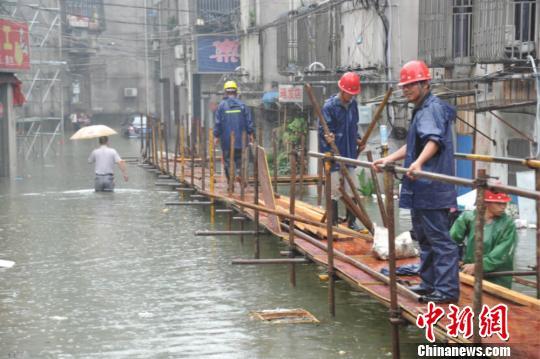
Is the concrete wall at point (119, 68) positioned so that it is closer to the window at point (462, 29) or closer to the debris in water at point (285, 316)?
the window at point (462, 29)

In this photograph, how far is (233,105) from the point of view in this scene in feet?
46.3

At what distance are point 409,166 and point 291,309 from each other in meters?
2.37

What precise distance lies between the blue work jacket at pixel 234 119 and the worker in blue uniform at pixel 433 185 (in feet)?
26.0

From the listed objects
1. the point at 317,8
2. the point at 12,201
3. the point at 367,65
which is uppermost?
the point at 317,8

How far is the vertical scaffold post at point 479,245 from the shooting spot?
489cm

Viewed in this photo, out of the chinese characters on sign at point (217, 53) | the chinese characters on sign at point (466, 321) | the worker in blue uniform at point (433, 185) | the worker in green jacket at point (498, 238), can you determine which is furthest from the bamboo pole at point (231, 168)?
the chinese characters on sign at point (217, 53)

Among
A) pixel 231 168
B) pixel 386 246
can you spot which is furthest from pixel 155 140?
pixel 386 246

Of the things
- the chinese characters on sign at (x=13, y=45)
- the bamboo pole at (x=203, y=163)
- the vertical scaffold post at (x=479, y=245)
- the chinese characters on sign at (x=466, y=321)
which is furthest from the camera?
the chinese characters on sign at (x=13, y=45)

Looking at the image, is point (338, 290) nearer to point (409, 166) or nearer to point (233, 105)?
point (409, 166)

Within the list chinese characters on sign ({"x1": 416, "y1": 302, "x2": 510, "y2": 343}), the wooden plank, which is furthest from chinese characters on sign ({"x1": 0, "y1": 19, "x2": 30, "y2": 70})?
chinese characters on sign ({"x1": 416, "y1": 302, "x2": 510, "y2": 343})

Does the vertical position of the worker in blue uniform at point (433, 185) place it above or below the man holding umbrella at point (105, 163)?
above

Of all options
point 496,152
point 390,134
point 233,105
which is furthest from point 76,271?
point 390,134

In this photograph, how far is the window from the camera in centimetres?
1539

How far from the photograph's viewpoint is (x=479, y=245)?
5000 mm
